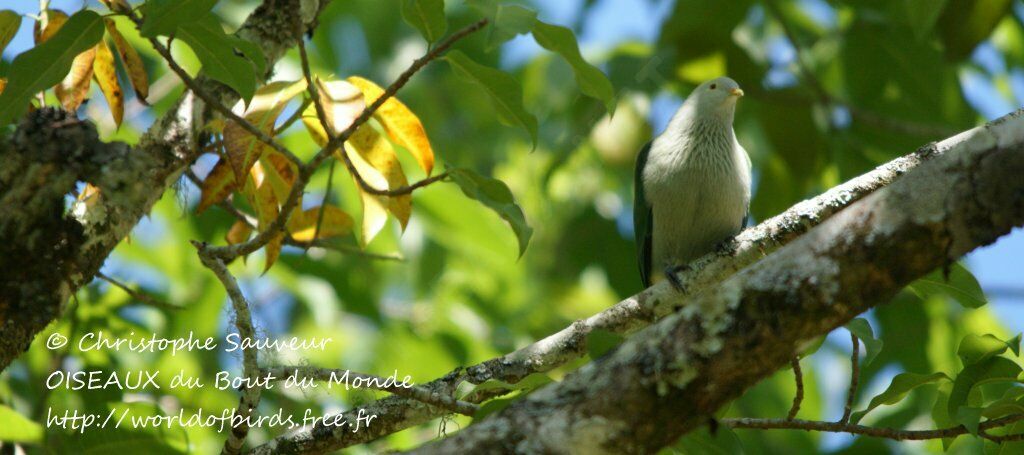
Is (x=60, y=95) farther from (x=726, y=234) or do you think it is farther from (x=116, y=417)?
(x=726, y=234)

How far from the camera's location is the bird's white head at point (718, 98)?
431 cm

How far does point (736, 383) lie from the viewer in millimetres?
1661

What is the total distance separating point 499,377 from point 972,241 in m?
1.45

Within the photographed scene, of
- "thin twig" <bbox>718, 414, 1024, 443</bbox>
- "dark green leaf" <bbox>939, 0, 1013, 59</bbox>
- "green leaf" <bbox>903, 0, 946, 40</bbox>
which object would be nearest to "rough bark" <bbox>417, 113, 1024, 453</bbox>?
"thin twig" <bbox>718, 414, 1024, 443</bbox>

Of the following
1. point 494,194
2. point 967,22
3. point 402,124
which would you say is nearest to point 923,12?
point 967,22

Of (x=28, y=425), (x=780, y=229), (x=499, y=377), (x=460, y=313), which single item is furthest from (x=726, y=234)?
(x=28, y=425)

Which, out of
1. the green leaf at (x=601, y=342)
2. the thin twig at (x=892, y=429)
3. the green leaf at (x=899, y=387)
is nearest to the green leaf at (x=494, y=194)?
the green leaf at (x=601, y=342)

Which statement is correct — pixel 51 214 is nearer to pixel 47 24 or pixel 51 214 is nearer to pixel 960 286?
pixel 47 24

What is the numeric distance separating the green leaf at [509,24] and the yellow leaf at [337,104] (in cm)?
63

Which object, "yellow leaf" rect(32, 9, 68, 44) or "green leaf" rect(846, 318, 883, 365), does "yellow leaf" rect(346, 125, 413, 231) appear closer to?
"yellow leaf" rect(32, 9, 68, 44)

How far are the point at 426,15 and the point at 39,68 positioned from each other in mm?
953

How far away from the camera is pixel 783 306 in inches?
64.9

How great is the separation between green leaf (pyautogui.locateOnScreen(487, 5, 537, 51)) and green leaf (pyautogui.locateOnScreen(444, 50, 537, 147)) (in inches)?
9.5

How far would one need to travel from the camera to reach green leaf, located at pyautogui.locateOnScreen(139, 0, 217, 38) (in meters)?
2.22
